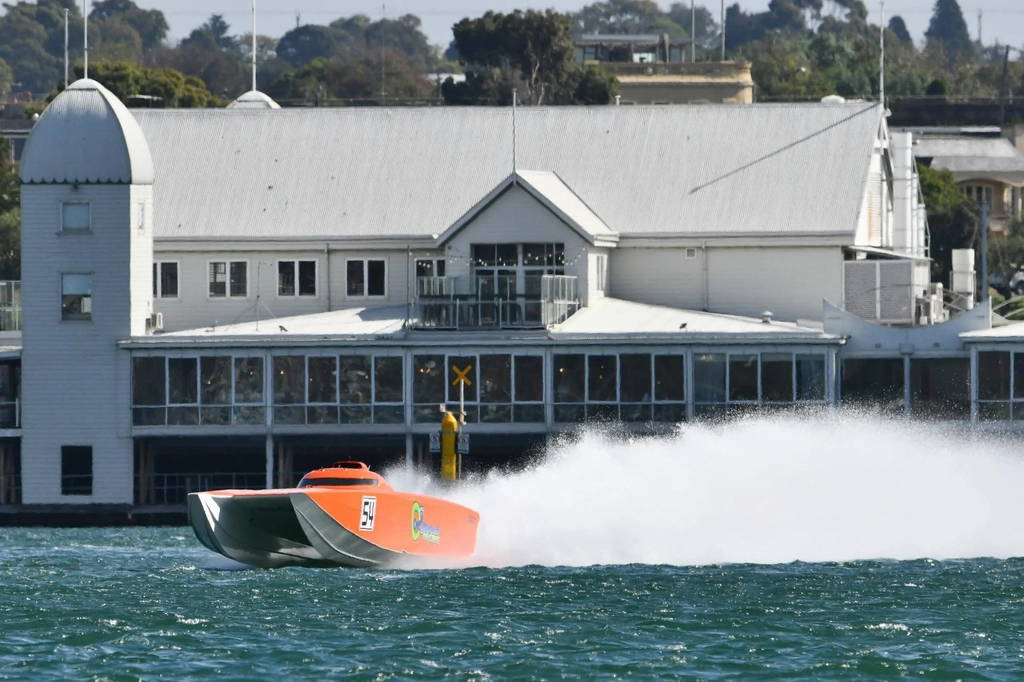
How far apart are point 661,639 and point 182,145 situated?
119 ft

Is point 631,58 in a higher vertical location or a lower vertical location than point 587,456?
higher

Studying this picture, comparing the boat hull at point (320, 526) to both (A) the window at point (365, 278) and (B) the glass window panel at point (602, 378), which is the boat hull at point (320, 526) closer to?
(B) the glass window panel at point (602, 378)

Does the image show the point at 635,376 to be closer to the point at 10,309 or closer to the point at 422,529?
the point at 422,529

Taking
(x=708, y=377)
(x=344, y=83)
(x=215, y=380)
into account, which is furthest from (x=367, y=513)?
(x=344, y=83)

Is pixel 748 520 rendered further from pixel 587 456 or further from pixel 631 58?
pixel 631 58

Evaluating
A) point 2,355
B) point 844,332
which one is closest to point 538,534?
point 844,332

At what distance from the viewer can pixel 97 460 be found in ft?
195

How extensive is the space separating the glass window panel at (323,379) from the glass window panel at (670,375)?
7431mm

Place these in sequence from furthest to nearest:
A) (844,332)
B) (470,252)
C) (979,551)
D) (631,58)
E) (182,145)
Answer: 1. (631,58)
2. (182,145)
3. (470,252)
4. (844,332)
5. (979,551)

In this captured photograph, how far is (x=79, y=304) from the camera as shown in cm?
6019

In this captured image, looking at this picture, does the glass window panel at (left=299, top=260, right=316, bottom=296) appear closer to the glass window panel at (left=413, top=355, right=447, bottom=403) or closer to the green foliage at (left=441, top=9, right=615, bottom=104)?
the glass window panel at (left=413, top=355, right=447, bottom=403)

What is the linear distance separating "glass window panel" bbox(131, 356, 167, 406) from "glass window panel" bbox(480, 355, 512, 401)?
27.3 ft

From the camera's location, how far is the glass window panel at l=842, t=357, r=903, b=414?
58062 millimetres

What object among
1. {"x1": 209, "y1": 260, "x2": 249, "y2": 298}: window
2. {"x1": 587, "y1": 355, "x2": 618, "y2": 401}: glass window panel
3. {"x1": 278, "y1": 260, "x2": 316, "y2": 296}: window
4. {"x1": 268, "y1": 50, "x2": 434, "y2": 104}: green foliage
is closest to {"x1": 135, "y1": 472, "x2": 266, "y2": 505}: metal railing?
{"x1": 209, "y1": 260, "x2": 249, "y2": 298}: window
